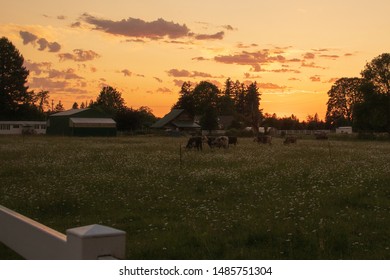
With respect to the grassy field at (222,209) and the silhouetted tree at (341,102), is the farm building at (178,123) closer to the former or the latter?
the silhouetted tree at (341,102)

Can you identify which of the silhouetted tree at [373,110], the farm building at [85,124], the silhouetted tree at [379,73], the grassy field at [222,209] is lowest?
the grassy field at [222,209]

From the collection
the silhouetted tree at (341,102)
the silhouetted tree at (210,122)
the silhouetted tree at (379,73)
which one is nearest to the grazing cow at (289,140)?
the silhouetted tree at (379,73)

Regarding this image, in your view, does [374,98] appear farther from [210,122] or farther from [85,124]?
[85,124]

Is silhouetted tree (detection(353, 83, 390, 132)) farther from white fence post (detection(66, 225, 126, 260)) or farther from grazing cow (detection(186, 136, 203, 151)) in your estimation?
white fence post (detection(66, 225, 126, 260))

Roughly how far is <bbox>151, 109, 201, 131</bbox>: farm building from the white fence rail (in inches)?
4756

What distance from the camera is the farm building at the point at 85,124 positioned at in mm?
94425

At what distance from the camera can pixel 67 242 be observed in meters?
3.42

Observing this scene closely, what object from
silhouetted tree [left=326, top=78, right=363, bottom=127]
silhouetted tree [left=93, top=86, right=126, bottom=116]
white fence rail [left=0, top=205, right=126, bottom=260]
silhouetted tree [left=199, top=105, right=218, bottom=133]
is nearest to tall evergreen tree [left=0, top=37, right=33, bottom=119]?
silhouetted tree [left=199, top=105, right=218, bottom=133]

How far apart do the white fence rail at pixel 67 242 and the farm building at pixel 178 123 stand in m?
121

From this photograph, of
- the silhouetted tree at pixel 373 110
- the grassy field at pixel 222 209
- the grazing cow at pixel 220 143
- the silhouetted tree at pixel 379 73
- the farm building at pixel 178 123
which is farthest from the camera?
the farm building at pixel 178 123

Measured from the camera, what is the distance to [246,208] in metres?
11.5

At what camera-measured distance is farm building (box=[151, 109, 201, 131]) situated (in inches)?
4978
